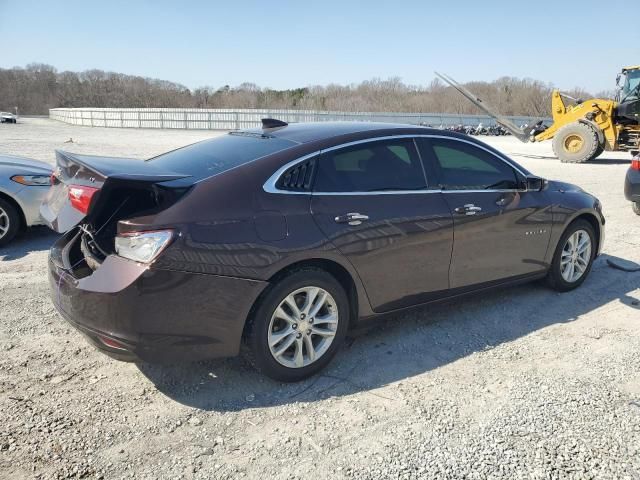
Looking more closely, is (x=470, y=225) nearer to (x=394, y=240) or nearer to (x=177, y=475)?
(x=394, y=240)

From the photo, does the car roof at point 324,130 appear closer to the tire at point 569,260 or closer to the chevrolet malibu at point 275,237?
the chevrolet malibu at point 275,237

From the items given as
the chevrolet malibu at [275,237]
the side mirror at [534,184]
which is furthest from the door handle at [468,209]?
the side mirror at [534,184]

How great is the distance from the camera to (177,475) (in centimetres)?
242

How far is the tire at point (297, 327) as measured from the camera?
3.02m

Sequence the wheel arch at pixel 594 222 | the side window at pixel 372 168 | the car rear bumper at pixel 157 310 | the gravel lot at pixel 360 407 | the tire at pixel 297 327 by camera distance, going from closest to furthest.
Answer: the gravel lot at pixel 360 407 → the car rear bumper at pixel 157 310 → the tire at pixel 297 327 → the side window at pixel 372 168 → the wheel arch at pixel 594 222

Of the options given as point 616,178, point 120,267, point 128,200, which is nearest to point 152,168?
point 128,200

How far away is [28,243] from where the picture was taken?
609 centimetres

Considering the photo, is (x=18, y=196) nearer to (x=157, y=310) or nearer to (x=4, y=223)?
(x=4, y=223)

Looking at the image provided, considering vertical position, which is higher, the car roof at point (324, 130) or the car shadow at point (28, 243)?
the car roof at point (324, 130)

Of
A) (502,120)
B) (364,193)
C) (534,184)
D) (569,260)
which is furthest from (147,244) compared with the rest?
(502,120)

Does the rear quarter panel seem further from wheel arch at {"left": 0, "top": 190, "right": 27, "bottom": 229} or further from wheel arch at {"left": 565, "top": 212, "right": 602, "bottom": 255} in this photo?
wheel arch at {"left": 0, "top": 190, "right": 27, "bottom": 229}

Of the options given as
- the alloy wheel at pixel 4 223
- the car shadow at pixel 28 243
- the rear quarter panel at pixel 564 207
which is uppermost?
the rear quarter panel at pixel 564 207

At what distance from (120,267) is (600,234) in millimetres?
4546

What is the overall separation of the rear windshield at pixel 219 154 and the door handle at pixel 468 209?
1392mm
